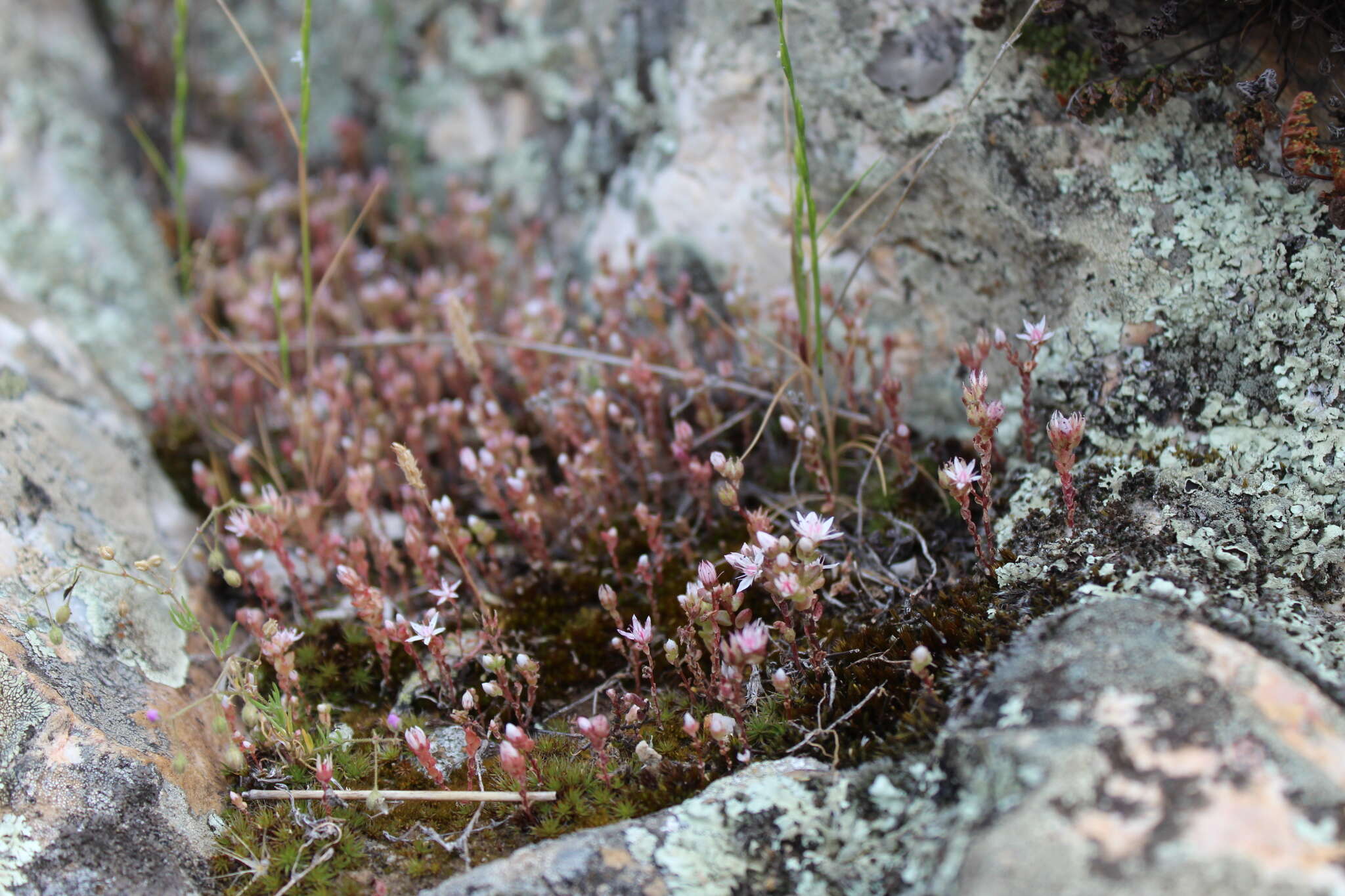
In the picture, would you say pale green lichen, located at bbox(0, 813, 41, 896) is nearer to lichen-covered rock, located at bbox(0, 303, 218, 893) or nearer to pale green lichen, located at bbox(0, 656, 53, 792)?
lichen-covered rock, located at bbox(0, 303, 218, 893)

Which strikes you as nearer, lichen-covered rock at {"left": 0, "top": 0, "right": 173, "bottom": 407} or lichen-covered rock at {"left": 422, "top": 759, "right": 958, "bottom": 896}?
lichen-covered rock at {"left": 422, "top": 759, "right": 958, "bottom": 896}

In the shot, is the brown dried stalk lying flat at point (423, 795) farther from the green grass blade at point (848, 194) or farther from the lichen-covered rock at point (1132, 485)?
the green grass blade at point (848, 194)

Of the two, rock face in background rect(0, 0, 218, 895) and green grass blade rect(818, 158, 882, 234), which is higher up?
green grass blade rect(818, 158, 882, 234)

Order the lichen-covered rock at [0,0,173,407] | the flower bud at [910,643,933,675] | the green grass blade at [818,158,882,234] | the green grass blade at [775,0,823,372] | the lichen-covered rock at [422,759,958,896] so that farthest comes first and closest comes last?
the lichen-covered rock at [0,0,173,407]
the green grass blade at [818,158,882,234]
the green grass blade at [775,0,823,372]
the flower bud at [910,643,933,675]
the lichen-covered rock at [422,759,958,896]

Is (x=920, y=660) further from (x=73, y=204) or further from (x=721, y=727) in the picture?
(x=73, y=204)

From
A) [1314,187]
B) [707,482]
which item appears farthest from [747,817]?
[1314,187]

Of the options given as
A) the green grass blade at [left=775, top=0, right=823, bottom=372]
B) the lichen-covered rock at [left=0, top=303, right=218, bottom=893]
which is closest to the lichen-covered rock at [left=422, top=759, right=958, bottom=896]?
the lichen-covered rock at [left=0, top=303, right=218, bottom=893]

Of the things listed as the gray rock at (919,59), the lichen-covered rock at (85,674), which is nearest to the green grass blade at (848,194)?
the gray rock at (919,59)
